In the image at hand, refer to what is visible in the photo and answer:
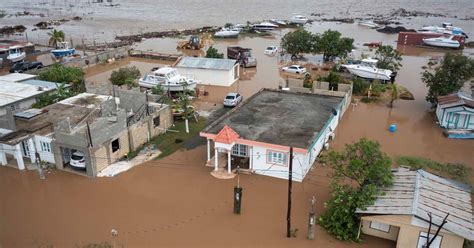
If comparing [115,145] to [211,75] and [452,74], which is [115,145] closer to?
[211,75]

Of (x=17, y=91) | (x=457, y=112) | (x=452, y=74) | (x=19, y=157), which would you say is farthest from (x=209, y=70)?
(x=457, y=112)

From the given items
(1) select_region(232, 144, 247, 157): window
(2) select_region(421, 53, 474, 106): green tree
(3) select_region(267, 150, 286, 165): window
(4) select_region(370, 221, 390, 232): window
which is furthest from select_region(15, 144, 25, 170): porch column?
(2) select_region(421, 53, 474, 106): green tree

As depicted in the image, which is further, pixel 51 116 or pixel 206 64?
pixel 206 64

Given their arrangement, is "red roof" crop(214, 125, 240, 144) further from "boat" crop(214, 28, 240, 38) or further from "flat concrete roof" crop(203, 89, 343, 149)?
"boat" crop(214, 28, 240, 38)

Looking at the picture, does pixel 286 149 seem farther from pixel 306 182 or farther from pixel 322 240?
pixel 322 240

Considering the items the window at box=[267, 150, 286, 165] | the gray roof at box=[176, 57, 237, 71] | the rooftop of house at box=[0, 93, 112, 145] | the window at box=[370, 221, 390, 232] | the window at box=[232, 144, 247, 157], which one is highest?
the gray roof at box=[176, 57, 237, 71]

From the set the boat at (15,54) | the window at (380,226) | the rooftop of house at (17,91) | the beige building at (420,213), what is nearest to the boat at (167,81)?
the rooftop of house at (17,91)
